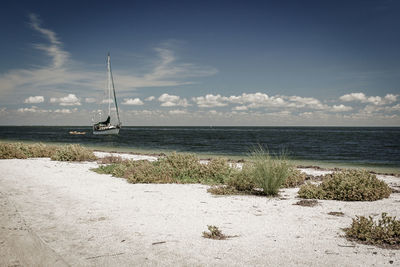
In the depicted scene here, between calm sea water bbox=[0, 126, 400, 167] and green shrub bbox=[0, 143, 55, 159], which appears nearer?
green shrub bbox=[0, 143, 55, 159]

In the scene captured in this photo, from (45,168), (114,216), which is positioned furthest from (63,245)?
(45,168)

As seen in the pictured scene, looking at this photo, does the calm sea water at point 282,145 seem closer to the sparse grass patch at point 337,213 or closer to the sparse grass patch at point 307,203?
the sparse grass patch at point 307,203

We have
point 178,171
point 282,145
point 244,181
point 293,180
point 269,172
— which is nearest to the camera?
point 269,172

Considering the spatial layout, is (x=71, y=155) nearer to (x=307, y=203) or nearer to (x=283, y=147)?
(x=307, y=203)

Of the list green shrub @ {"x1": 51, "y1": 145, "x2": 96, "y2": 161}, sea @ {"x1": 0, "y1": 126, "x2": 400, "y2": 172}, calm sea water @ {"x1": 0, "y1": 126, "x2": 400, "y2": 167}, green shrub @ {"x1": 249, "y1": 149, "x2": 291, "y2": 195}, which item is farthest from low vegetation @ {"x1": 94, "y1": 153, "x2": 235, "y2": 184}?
calm sea water @ {"x1": 0, "y1": 126, "x2": 400, "y2": 167}

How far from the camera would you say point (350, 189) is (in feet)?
29.1

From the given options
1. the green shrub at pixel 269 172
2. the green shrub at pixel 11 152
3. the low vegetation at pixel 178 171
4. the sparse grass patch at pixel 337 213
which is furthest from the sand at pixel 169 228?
the green shrub at pixel 11 152

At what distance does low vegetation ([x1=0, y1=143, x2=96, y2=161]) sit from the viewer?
60.0 ft

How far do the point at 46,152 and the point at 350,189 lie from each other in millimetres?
19356

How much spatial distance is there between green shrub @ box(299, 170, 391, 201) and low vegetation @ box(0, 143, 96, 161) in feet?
46.3

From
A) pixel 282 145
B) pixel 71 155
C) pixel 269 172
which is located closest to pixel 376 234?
pixel 269 172

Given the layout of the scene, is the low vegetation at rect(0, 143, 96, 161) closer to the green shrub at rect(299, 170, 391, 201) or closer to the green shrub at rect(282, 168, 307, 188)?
the green shrub at rect(282, 168, 307, 188)

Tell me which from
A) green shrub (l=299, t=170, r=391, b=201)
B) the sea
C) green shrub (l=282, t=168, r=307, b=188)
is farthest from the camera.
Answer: the sea

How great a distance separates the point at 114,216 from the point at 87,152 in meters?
13.3
